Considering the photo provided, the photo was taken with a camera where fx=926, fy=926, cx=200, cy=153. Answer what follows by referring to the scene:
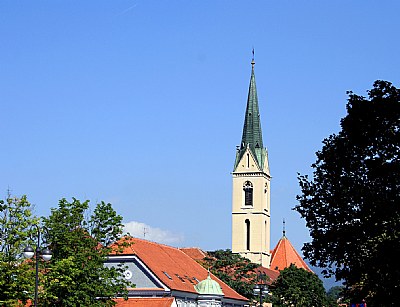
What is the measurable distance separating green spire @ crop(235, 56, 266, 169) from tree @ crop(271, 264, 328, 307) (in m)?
43.5

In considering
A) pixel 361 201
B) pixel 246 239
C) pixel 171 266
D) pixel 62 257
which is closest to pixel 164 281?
pixel 171 266

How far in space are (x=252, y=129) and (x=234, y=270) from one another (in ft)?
143

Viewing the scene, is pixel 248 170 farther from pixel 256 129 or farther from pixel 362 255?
pixel 362 255

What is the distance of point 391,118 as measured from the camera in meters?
36.1

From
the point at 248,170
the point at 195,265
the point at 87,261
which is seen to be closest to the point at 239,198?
the point at 248,170

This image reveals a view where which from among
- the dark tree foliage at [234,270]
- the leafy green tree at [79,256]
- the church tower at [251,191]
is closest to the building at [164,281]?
the dark tree foliage at [234,270]

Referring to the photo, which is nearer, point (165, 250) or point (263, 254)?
point (165, 250)

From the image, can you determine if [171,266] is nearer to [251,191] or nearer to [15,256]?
[15,256]

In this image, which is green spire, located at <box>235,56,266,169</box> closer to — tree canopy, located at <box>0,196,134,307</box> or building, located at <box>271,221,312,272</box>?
building, located at <box>271,221,312,272</box>

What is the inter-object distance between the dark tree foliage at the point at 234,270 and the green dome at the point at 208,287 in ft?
39.0

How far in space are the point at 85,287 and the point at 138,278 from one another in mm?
22466

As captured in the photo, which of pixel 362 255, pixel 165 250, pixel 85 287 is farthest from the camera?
pixel 165 250

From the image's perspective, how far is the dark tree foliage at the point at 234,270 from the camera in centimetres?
9088

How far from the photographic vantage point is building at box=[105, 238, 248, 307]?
71188mm
